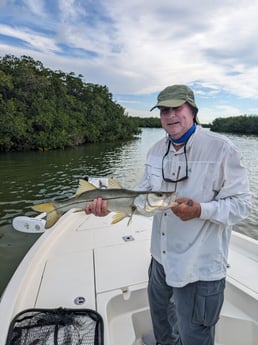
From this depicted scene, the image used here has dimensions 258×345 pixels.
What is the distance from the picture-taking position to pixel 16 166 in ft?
54.2

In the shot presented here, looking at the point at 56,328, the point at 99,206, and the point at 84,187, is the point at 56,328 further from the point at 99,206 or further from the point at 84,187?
the point at 84,187

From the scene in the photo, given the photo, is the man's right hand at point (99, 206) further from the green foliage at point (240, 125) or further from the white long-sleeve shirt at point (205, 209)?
the green foliage at point (240, 125)

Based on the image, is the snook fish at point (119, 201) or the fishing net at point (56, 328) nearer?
the snook fish at point (119, 201)

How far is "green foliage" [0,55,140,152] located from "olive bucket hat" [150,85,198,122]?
72.5ft

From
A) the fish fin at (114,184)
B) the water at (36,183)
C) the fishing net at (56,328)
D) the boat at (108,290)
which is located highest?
the fish fin at (114,184)

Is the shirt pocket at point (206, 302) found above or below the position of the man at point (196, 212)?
below

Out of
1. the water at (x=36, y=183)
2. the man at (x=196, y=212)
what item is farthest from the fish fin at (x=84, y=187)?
the water at (x=36, y=183)

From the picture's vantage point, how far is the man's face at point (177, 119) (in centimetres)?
176

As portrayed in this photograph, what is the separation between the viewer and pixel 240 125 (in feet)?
269

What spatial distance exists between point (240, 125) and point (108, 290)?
290 feet

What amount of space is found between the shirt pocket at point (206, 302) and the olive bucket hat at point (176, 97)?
3.92 ft

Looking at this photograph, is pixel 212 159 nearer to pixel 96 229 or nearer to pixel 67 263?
pixel 67 263

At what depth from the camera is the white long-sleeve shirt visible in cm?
160

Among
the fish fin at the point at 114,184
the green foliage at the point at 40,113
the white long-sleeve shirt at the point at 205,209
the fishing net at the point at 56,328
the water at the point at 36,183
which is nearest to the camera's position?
the white long-sleeve shirt at the point at 205,209
